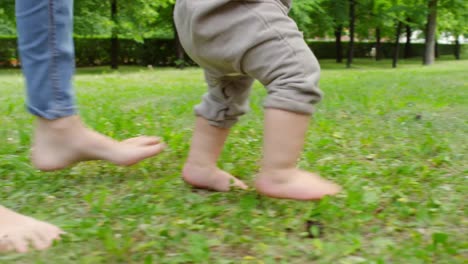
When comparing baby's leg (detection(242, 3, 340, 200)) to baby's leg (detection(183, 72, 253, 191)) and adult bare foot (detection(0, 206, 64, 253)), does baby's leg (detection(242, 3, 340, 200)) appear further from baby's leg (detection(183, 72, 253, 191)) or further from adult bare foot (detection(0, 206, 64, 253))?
adult bare foot (detection(0, 206, 64, 253))

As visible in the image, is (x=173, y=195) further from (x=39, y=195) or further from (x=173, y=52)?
(x=173, y=52)

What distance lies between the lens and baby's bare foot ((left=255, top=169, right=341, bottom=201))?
1.71 m

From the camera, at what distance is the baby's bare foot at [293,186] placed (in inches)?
67.5

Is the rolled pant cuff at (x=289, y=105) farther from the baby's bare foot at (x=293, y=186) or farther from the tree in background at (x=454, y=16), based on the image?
the tree in background at (x=454, y=16)

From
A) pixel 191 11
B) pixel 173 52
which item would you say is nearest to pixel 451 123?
pixel 191 11

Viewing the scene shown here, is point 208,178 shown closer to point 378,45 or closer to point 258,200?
point 258,200

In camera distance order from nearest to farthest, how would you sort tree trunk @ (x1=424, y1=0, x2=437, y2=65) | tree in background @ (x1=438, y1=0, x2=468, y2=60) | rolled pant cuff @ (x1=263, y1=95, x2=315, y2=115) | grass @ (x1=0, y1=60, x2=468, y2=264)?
grass @ (x1=0, y1=60, x2=468, y2=264)
rolled pant cuff @ (x1=263, y1=95, x2=315, y2=115)
tree in background @ (x1=438, y1=0, x2=468, y2=60)
tree trunk @ (x1=424, y1=0, x2=437, y2=65)

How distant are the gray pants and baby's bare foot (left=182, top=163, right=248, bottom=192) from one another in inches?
17.7

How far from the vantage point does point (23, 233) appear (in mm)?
1525

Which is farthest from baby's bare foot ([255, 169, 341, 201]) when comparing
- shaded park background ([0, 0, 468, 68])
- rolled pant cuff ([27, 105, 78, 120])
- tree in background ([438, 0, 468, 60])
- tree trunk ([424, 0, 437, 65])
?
tree trunk ([424, 0, 437, 65])

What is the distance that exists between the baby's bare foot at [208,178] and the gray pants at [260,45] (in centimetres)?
45

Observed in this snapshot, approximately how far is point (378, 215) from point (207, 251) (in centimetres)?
66

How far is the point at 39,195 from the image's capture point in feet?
6.63

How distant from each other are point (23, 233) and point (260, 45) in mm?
948
